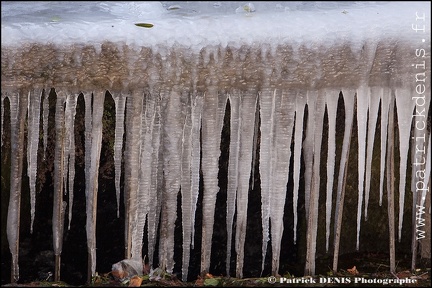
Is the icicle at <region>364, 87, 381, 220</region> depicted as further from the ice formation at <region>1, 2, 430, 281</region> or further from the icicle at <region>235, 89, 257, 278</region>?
the icicle at <region>235, 89, 257, 278</region>

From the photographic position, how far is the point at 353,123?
3.83 meters

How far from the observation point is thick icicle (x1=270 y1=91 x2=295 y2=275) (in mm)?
3521

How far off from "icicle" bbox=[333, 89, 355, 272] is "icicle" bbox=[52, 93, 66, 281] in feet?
5.32

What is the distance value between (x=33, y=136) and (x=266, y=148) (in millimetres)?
1318

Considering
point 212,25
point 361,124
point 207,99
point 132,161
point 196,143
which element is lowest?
point 132,161

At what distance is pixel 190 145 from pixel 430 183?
1509 millimetres

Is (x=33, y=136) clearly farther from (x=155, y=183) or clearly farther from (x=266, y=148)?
(x=266, y=148)

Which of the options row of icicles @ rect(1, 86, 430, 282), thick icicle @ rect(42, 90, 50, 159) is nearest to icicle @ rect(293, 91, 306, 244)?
row of icicles @ rect(1, 86, 430, 282)

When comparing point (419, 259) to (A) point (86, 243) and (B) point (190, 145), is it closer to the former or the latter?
(B) point (190, 145)

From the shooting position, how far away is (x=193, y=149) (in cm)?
354

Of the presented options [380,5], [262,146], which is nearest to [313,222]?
[262,146]

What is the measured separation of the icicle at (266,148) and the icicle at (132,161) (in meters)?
0.70

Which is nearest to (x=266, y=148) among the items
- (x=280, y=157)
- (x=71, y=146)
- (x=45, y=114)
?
(x=280, y=157)

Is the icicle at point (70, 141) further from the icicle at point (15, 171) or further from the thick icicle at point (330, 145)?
the thick icicle at point (330, 145)
